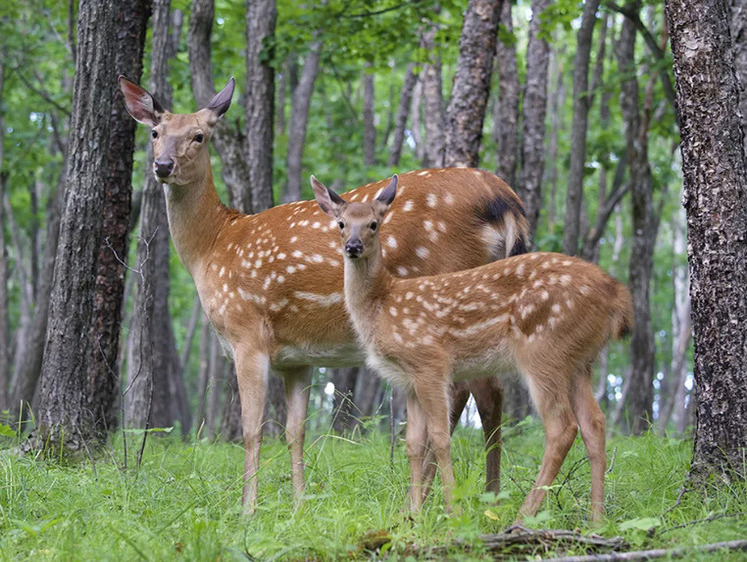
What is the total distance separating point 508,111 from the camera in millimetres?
14211

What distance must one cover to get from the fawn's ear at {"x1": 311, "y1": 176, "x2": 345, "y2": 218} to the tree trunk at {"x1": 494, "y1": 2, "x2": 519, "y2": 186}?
7.79 m

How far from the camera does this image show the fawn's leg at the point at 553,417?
5.15 m

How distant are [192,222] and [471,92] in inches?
119

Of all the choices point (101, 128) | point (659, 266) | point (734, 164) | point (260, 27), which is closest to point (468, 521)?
point (734, 164)

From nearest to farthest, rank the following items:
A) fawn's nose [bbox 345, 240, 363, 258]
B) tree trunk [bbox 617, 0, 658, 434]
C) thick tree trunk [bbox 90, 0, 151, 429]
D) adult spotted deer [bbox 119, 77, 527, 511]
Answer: fawn's nose [bbox 345, 240, 363, 258], adult spotted deer [bbox 119, 77, 527, 511], thick tree trunk [bbox 90, 0, 151, 429], tree trunk [bbox 617, 0, 658, 434]

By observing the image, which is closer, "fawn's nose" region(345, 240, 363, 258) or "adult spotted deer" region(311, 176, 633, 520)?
"adult spotted deer" region(311, 176, 633, 520)

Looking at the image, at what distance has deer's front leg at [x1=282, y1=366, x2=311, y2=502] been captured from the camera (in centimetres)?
639

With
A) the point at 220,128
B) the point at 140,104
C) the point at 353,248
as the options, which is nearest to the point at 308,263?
the point at 353,248

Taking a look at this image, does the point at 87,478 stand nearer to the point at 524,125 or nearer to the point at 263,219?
the point at 263,219

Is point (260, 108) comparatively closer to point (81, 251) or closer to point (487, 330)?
point (81, 251)

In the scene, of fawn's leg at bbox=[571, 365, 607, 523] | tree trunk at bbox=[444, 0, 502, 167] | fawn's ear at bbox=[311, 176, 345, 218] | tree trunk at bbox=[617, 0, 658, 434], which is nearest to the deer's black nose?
fawn's ear at bbox=[311, 176, 345, 218]

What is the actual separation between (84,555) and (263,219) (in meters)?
3.28

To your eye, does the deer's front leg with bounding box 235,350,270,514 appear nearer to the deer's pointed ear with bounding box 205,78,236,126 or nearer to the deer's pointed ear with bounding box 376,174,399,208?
the deer's pointed ear with bounding box 376,174,399,208

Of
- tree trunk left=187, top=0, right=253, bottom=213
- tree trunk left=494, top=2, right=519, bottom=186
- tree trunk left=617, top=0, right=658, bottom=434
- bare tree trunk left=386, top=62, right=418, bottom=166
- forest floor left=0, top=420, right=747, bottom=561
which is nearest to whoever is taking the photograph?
forest floor left=0, top=420, right=747, bottom=561
